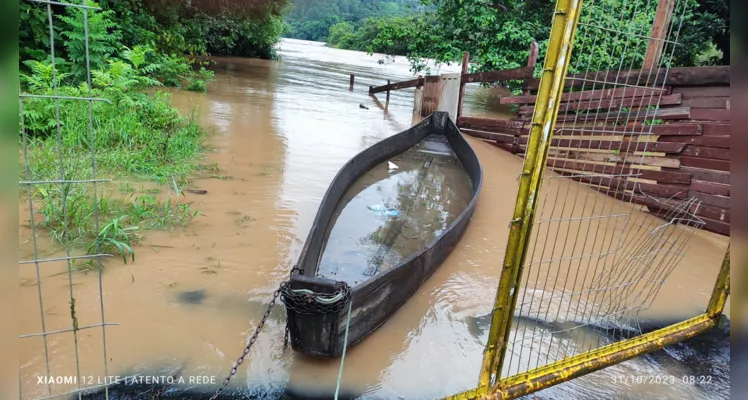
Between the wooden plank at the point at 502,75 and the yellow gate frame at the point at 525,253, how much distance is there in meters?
7.33

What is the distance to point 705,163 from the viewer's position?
5.68m

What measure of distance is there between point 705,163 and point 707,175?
0.49 feet

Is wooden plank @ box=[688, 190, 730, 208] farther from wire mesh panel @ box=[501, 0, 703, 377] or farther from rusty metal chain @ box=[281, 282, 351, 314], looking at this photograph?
rusty metal chain @ box=[281, 282, 351, 314]

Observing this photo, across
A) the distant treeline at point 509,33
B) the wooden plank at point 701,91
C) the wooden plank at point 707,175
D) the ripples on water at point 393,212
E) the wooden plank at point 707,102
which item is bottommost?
the ripples on water at point 393,212

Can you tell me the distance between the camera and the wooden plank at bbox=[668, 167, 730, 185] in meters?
5.52

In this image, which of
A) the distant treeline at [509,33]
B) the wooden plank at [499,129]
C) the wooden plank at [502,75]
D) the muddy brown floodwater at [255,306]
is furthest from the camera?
the distant treeline at [509,33]

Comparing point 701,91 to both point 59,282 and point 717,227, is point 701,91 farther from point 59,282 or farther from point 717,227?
point 59,282

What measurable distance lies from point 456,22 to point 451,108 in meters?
3.08

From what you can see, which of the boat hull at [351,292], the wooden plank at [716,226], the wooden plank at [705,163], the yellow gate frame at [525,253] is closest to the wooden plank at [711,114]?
the wooden plank at [705,163]

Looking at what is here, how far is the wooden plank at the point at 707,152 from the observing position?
5.52m

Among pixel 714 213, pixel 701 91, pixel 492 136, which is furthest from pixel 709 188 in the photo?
pixel 492 136

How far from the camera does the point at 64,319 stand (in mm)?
3086

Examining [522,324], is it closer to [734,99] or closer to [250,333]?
[250,333]

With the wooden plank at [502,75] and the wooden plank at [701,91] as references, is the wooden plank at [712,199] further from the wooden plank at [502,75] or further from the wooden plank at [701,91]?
the wooden plank at [502,75]
